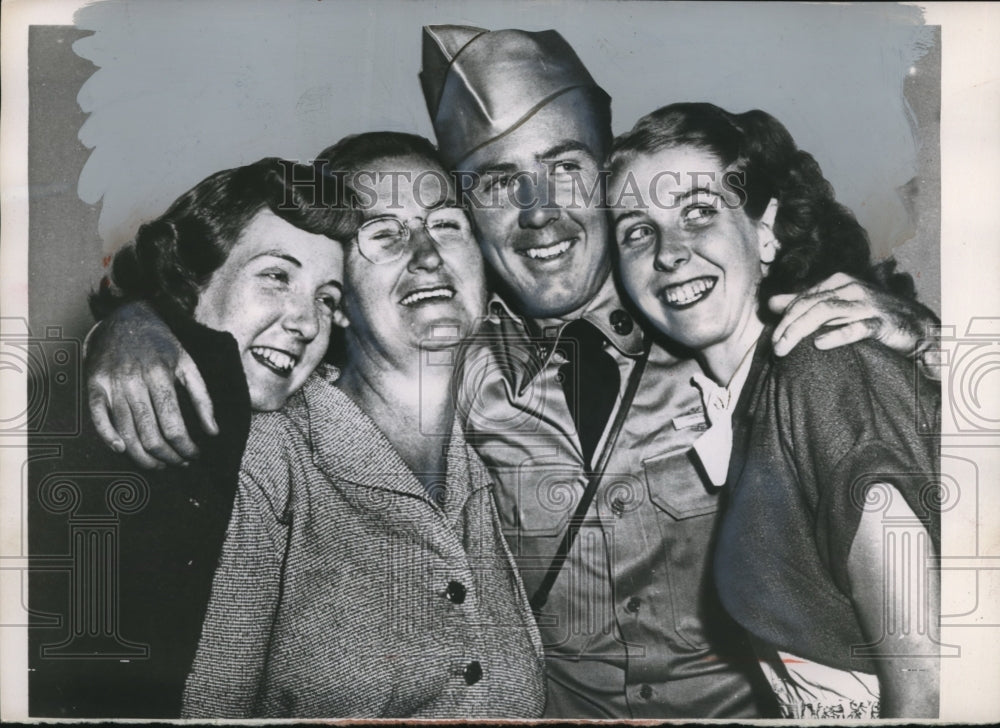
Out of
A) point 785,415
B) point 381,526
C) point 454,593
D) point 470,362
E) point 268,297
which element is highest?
point 268,297

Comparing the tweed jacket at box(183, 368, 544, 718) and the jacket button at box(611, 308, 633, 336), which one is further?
the jacket button at box(611, 308, 633, 336)

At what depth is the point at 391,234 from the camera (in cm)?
307

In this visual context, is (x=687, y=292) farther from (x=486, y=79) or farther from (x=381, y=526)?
(x=381, y=526)

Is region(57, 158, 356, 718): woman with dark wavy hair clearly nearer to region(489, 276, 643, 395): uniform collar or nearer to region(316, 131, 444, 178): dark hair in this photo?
region(316, 131, 444, 178): dark hair

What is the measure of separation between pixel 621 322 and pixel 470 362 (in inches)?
21.0

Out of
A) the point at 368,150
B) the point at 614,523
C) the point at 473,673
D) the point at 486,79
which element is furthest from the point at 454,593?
the point at 486,79

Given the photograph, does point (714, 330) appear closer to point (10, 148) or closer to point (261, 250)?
point (261, 250)

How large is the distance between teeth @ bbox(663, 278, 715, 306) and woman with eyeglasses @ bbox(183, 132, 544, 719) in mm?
638

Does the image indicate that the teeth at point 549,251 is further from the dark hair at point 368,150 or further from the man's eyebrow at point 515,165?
the dark hair at point 368,150

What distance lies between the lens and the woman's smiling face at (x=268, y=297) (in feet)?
10.0

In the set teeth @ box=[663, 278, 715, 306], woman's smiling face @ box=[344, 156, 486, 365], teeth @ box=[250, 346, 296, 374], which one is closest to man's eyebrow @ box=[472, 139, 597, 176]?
woman's smiling face @ box=[344, 156, 486, 365]

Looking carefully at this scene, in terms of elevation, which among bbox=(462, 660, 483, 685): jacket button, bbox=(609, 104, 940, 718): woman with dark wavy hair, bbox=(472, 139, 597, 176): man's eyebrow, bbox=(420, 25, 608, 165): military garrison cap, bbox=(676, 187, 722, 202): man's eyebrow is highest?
bbox=(420, 25, 608, 165): military garrison cap

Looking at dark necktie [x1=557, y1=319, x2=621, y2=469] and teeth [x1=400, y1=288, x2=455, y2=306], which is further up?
teeth [x1=400, y1=288, x2=455, y2=306]

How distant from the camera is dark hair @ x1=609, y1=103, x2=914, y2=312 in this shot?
3.11 meters
